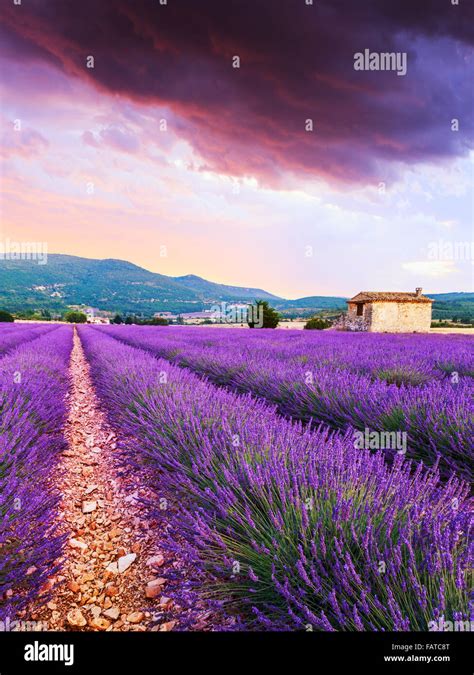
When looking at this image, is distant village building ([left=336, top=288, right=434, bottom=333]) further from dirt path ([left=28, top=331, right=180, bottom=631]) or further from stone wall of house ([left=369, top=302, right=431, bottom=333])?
dirt path ([left=28, top=331, right=180, bottom=631])

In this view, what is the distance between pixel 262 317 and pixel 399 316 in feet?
38.3

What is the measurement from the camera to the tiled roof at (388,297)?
25487 mm

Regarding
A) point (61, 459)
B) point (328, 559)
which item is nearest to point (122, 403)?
point (61, 459)

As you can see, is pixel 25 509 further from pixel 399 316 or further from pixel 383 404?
pixel 399 316

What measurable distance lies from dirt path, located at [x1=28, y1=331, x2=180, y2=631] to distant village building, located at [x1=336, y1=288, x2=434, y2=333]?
25.4 metres

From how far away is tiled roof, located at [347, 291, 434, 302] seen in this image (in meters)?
25.5

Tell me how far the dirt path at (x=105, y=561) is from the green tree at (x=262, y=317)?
28351 millimetres

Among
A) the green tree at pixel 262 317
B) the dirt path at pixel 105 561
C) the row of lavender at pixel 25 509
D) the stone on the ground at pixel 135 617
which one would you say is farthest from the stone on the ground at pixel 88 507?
the green tree at pixel 262 317

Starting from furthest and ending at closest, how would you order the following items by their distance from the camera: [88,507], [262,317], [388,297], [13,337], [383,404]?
[262,317] → [388,297] → [13,337] → [383,404] → [88,507]

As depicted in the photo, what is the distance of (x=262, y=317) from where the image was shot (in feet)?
102

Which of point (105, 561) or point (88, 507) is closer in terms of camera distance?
point (105, 561)

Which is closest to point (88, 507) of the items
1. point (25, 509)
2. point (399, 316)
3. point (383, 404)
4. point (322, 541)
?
point (25, 509)

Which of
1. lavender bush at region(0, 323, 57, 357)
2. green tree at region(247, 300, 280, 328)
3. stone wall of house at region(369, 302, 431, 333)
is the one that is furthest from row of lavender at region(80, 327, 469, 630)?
green tree at region(247, 300, 280, 328)
